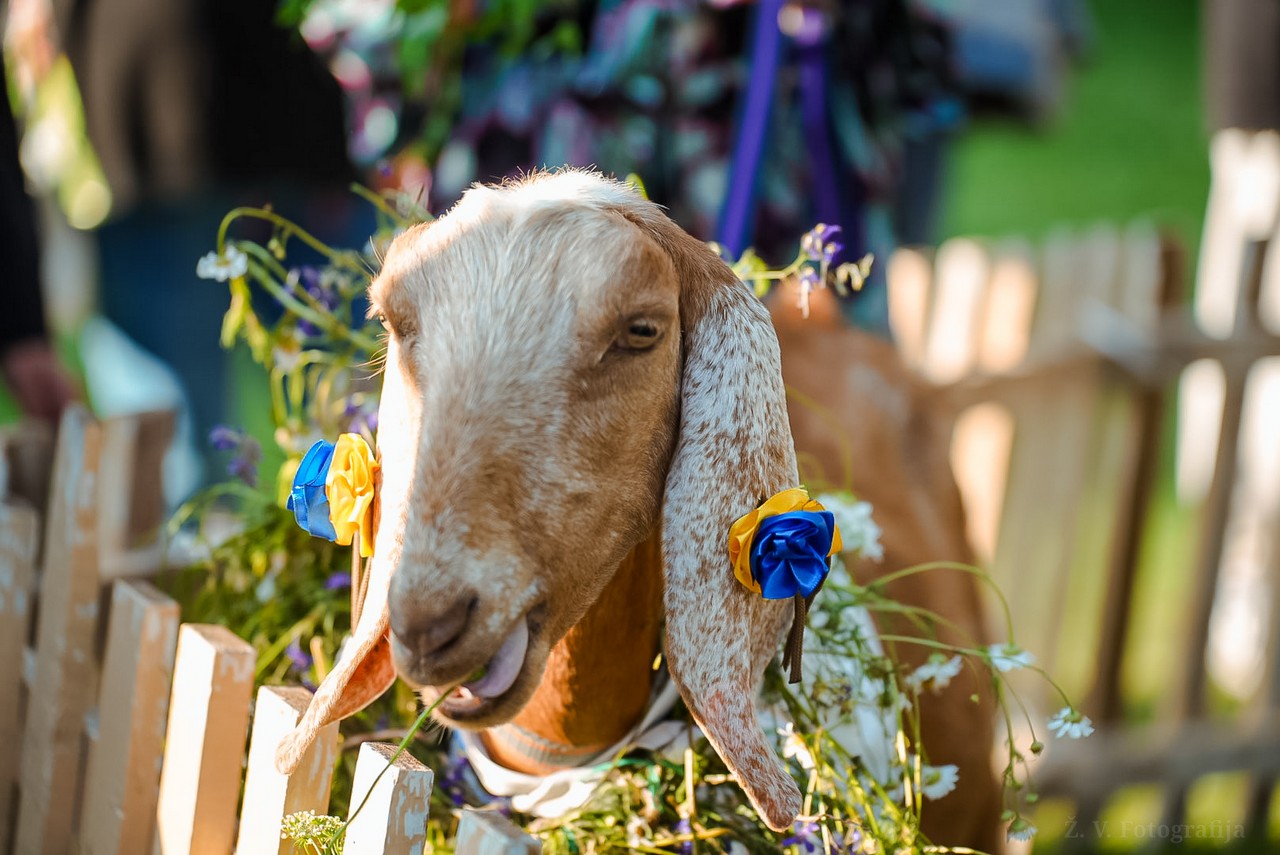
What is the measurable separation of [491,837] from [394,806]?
0.47 ft

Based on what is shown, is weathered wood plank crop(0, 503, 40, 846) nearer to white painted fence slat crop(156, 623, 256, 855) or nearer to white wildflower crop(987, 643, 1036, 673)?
white painted fence slat crop(156, 623, 256, 855)

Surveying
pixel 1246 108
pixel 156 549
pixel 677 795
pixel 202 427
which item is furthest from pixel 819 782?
pixel 202 427

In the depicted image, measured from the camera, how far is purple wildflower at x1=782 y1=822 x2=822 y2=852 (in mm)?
1624

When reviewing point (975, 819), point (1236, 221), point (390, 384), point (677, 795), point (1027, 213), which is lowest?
point (975, 819)

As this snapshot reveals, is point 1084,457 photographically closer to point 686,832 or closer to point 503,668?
point 686,832

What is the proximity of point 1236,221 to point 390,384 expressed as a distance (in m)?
4.27

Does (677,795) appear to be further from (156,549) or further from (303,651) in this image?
(156,549)

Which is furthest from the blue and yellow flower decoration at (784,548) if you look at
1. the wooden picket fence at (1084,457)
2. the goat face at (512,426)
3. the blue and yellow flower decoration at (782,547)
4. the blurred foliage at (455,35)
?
the blurred foliage at (455,35)

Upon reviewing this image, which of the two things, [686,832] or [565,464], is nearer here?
[565,464]

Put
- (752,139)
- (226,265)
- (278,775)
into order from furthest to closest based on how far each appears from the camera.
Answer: (752,139) < (226,265) < (278,775)

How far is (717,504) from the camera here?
1439 mm

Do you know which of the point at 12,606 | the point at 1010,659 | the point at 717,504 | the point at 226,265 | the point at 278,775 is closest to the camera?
the point at 717,504

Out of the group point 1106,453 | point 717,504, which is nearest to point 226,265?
point 717,504

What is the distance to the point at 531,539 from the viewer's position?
129 cm
